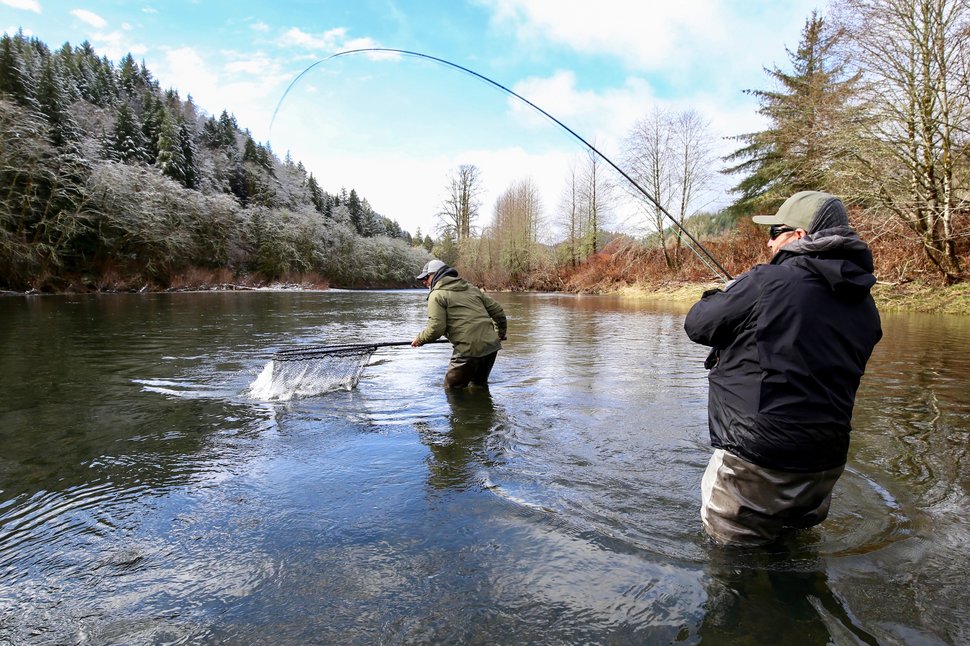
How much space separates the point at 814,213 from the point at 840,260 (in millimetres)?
331

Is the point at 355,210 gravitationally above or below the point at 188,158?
below

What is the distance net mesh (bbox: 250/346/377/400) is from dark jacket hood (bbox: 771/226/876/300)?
19.5 ft

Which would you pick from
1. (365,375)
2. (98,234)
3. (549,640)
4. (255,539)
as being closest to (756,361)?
(549,640)

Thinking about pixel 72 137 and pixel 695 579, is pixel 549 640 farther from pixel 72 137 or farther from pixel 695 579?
pixel 72 137

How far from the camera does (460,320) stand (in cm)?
654

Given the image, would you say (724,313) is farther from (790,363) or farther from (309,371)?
(309,371)

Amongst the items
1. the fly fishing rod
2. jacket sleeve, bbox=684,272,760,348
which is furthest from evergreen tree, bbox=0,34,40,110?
jacket sleeve, bbox=684,272,760,348

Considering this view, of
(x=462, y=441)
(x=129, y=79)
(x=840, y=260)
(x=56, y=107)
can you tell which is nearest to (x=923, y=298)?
(x=462, y=441)

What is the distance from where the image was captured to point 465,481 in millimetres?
4055

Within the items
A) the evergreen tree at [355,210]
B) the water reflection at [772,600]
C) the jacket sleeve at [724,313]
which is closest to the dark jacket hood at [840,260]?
the jacket sleeve at [724,313]

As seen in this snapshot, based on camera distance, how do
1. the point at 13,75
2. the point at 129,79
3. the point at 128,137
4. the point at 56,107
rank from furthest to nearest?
the point at 129,79
the point at 128,137
the point at 56,107
the point at 13,75

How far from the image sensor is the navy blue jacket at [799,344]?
7.47 ft

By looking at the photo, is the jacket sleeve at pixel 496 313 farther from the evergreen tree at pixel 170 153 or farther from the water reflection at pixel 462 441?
the evergreen tree at pixel 170 153

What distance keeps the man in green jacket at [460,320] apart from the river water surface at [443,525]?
0.56 meters
